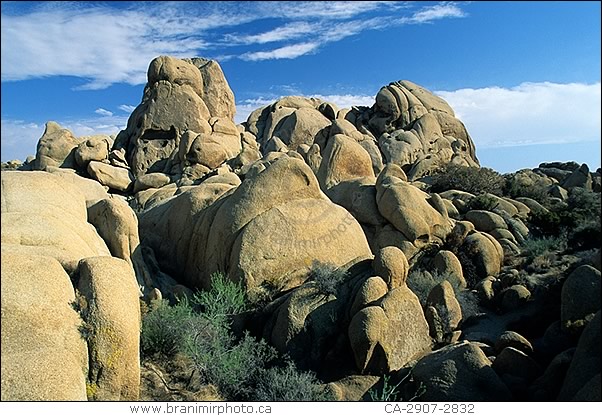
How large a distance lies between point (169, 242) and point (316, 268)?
4.32 meters

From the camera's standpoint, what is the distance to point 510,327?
10.9 metres

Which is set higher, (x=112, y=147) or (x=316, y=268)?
(x=316, y=268)

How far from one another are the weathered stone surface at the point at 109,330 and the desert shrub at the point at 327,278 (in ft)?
12.3

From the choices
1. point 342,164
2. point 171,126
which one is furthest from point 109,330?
point 171,126

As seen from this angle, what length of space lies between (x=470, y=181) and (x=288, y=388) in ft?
64.1

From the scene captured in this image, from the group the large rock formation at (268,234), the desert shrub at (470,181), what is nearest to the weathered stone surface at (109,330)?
the large rock formation at (268,234)

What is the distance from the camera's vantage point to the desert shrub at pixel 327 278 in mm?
9977

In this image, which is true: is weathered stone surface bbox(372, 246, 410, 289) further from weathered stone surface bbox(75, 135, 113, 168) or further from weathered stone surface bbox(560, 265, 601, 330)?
weathered stone surface bbox(75, 135, 113, 168)

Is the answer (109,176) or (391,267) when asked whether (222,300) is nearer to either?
(391,267)

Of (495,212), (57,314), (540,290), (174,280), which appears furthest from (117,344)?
(495,212)

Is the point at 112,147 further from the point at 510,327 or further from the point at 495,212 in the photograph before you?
the point at 510,327

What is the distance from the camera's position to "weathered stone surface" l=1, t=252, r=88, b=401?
576 cm

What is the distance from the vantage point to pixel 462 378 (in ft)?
25.0

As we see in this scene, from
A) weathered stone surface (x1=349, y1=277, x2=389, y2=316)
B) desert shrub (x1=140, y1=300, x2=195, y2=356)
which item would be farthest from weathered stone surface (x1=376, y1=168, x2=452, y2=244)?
desert shrub (x1=140, y1=300, x2=195, y2=356)
